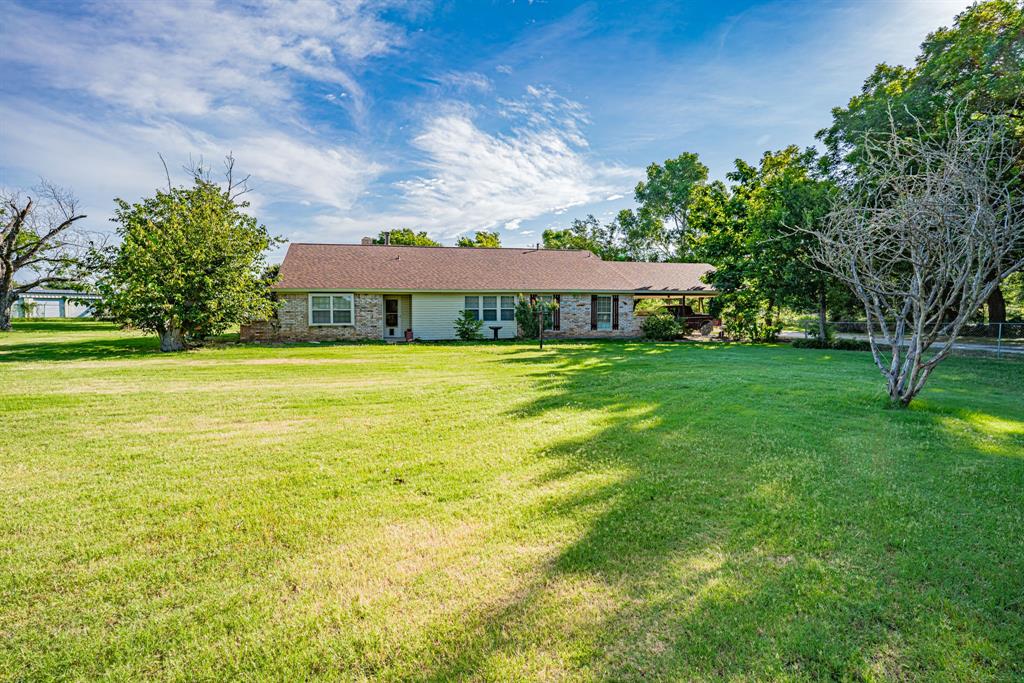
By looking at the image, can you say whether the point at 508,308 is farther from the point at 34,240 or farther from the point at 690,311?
the point at 34,240

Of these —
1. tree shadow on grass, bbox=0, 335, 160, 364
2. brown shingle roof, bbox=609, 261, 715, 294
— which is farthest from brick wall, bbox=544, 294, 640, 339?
tree shadow on grass, bbox=0, 335, 160, 364

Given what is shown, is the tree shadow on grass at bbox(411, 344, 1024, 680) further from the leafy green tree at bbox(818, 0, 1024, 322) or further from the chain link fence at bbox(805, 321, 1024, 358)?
the chain link fence at bbox(805, 321, 1024, 358)

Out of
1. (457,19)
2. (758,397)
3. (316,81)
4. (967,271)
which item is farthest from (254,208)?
A: (967,271)

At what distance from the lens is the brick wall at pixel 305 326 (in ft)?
62.2

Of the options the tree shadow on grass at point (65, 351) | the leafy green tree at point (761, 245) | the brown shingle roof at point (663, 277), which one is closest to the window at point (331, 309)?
the tree shadow on grass at point (65, 351)

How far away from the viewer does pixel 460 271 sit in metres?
22.0

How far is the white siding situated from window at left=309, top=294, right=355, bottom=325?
2821 mm

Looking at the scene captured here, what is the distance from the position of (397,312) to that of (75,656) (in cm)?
2008

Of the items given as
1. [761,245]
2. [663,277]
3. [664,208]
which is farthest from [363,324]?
[664,208]

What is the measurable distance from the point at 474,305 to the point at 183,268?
36.1ft

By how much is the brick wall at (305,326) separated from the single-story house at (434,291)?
0.04 meters

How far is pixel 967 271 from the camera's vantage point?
5762 mm

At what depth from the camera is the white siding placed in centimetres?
2061

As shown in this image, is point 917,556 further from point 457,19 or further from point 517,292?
point 517,292
